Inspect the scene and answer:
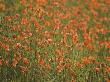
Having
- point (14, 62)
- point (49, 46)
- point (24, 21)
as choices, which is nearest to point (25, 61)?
point (14, 62)

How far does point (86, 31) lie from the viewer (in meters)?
10.3

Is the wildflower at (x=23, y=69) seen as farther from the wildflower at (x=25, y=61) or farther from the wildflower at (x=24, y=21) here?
the wildflower at (x=24, y=21)

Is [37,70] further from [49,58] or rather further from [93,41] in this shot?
[93,41]

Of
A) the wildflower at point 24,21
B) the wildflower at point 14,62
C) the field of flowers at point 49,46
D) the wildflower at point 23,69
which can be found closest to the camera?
the wildflower at point 23,69

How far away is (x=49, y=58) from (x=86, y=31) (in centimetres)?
300

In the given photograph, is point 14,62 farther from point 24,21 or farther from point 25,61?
point 24,21

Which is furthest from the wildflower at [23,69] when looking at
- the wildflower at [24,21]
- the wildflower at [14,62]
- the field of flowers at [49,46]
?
the wildflower at [24,21]

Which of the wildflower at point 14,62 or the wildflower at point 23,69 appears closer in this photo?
the wildflower at point 23,69

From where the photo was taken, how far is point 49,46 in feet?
25.8

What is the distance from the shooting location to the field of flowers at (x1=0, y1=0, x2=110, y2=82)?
7.27m

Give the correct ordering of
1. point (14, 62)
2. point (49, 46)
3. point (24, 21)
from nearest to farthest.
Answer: point (14, 62)
point (49, 46)
point (24, 21)

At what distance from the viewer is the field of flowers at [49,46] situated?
727cm

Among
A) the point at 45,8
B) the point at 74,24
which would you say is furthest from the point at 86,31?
the point at 45,8

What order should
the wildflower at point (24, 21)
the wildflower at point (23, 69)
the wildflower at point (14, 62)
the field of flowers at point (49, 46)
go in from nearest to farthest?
the wildflower at point (23, 69), the wildflower at point (14, 62), the field of flowers at point (49, 46), the wildflower at point (24, 21)
